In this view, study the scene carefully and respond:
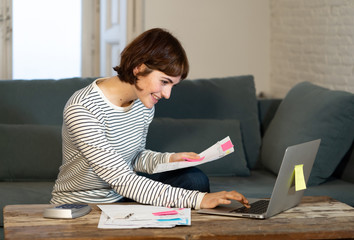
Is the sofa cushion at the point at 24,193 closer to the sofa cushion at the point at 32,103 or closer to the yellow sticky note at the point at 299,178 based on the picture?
the sofa cushion at the point at 32,103

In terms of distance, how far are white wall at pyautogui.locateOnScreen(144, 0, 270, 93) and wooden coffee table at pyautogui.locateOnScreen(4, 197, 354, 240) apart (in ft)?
8.98

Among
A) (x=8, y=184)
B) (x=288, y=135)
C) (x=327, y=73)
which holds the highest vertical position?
(x=327, y=73)

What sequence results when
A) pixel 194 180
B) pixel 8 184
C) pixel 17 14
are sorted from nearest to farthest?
pixel 194 180 < pixel 8 184 < pixel 17 14

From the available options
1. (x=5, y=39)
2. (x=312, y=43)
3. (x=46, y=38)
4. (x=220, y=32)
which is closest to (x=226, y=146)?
(x=312, y=43)

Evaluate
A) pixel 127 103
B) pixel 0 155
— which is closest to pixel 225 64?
pixel 0 155

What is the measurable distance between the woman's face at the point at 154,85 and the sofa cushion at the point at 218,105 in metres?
1.07

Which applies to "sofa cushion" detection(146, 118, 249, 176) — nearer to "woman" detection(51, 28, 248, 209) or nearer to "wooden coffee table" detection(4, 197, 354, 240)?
"woman" detection(51, 28, 248, 209)

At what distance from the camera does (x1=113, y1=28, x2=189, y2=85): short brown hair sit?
1829mm

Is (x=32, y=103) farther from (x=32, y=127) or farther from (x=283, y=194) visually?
(x=283, y=194)

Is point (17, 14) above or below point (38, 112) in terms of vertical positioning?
above

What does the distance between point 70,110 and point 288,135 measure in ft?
4.42

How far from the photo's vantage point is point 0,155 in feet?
8.92

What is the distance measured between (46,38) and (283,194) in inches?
144

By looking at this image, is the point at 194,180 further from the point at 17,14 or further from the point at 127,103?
the point at 17,14
